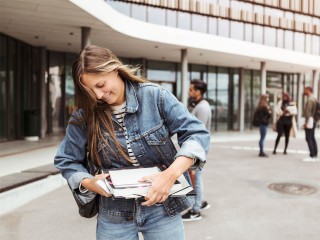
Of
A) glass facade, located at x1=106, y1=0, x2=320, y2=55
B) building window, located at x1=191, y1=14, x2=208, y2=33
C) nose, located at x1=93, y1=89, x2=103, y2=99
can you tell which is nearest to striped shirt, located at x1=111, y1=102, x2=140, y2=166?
nose, located at x1=93, y1=89, x2=103, y2=99

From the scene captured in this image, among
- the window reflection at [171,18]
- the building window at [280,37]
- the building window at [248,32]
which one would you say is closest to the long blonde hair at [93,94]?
the window reflection at [171,18]

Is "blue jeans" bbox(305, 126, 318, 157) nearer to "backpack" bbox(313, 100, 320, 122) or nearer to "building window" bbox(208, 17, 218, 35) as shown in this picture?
"backpack" bbox(313, 100, 320, 122)

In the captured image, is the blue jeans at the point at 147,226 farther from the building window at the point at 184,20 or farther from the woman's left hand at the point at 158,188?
the building window at the point at 184,20

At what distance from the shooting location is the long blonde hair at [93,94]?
1.53 meters

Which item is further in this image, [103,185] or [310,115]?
[310,115]

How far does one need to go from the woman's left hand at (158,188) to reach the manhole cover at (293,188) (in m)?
5.32

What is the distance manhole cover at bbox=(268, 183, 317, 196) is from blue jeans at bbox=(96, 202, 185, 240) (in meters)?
5.02

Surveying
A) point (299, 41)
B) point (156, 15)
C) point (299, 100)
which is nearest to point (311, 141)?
point (156, 15)

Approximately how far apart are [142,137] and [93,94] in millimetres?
286

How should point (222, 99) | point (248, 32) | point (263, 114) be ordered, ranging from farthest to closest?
point (248, 32) → point (222, 99) → point (263, 114)

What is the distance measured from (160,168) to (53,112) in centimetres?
1721

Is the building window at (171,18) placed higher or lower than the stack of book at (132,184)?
higher

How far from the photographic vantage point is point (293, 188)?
6570mm

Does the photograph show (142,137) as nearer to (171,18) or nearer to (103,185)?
(103,185)
